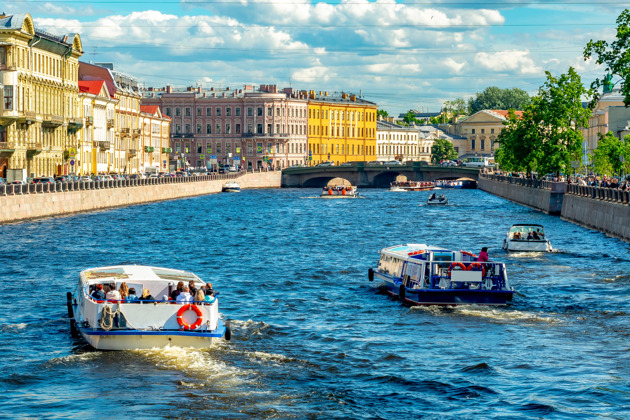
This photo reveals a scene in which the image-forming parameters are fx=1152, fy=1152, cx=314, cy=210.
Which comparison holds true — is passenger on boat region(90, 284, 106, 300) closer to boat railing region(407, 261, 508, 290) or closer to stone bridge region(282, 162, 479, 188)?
boat railing region(407, 261, 508, 290)

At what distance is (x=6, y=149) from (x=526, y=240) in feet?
163

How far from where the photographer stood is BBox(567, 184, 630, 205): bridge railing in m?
57.0

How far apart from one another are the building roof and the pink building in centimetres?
6298

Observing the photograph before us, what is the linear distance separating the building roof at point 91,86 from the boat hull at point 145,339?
92639 millimetres

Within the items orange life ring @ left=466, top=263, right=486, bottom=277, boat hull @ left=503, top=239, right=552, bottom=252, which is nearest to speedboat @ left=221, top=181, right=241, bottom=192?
boat hull @ left=503, top=239, right=552, bottom=252

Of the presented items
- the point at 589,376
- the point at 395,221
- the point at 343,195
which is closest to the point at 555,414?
the point at 589,376

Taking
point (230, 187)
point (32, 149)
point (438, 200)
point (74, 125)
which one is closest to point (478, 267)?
point (32, 149)

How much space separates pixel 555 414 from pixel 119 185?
3018 inches

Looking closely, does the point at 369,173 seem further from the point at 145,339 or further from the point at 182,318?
the point at 145,339

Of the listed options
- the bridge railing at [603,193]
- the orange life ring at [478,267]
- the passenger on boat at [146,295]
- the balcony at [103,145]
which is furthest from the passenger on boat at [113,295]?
the balcony at [103,145]

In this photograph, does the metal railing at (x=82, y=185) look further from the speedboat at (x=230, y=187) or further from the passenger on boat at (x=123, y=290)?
the passenger on boat at (x=123, y=290)

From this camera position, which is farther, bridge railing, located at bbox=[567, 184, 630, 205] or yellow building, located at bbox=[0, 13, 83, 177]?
yellow building, located at bbox=[0, 13, 83, 177]

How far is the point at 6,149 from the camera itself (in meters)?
87.8

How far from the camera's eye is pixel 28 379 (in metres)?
24.4
